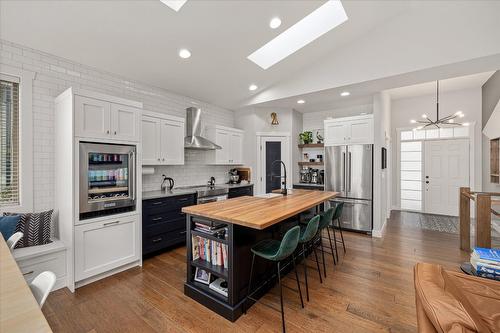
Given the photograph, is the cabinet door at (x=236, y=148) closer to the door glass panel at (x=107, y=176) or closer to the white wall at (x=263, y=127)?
the white wall at (x=263, y=127)

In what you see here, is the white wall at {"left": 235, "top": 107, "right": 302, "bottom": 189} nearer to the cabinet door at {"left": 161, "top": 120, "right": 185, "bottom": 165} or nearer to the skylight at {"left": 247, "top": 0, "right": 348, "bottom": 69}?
the skylight at {"left": 247, "top": 0, "right": 348, "bottom": 69}

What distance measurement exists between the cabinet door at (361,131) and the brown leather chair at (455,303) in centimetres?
333

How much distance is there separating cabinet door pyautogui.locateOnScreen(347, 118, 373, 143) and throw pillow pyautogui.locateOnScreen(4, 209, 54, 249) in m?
5.16

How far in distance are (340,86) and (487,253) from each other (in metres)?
3.02

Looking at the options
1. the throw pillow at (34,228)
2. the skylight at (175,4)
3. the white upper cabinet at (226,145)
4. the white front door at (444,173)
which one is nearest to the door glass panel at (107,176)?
the throw pillow at (34,228)

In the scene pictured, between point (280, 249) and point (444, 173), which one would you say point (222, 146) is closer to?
point (280, 249)

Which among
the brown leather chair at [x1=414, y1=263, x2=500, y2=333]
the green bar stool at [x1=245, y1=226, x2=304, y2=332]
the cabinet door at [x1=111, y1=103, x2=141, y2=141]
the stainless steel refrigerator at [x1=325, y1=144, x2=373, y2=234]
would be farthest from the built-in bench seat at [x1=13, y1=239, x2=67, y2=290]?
the stainless steel refrigerator at [x1=325, y1=144, x2=373, y2=234]

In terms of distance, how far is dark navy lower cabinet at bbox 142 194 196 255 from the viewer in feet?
10.9

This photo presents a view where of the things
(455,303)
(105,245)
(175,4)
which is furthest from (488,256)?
(175,4)

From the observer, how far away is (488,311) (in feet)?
4.25

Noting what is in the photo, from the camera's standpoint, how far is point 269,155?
221 inches

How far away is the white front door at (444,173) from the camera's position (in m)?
5.93

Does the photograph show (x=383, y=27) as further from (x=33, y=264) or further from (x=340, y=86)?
(x=33, y=264)

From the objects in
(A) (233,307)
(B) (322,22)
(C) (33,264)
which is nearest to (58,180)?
(C) (33,264)
